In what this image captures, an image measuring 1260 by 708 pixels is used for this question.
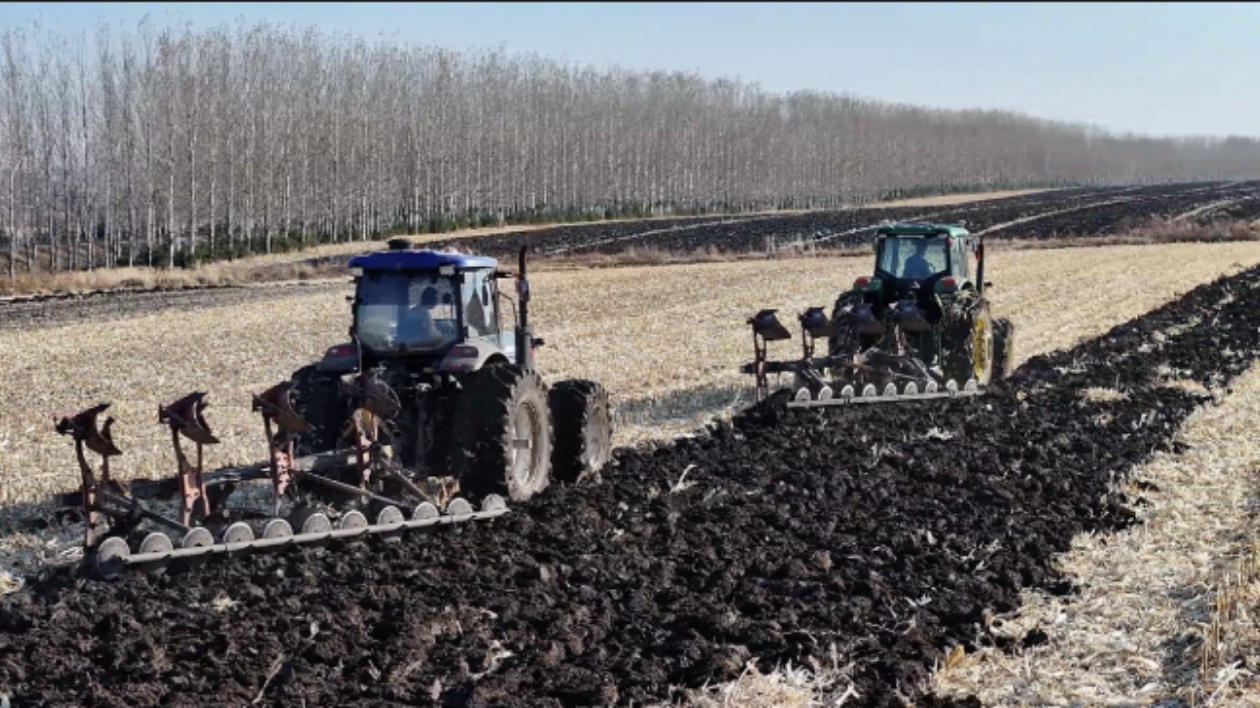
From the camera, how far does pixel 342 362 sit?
10086 millimetres

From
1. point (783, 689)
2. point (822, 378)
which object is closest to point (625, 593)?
point (783, 689)

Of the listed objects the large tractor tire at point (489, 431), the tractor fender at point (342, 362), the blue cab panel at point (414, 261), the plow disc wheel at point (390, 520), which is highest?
the blue cab panel at point (414, 261)

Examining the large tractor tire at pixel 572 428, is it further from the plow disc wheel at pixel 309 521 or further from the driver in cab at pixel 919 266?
the driver in cab at pixel 919 266

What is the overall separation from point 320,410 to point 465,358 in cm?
103

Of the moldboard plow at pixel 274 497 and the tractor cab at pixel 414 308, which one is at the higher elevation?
the tractor cab at pixel 414 308

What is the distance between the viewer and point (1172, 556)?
880 centimetres

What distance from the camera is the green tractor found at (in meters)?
15.0

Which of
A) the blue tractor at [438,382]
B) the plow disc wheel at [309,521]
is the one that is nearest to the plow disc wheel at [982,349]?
the blue tractor at [438,382]

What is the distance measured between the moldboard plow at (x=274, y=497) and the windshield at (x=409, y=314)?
1.99 feet

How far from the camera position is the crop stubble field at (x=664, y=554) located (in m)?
6.63

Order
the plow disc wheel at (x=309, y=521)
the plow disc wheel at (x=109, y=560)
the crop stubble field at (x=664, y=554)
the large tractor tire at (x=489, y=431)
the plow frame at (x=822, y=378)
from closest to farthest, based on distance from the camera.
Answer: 1. the crop stubble field at (x=664, y=554)
2. the plow disc wheel at (x=109, y=560)
3. the plow disc wheel at (x=309, y=521)
4. the large tractor tire at (x=489, y=431)
5. the plow frame at (x=822, y=378)

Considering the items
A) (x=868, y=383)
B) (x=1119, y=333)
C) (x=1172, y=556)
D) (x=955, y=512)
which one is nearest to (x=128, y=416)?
(x=868, y=383)

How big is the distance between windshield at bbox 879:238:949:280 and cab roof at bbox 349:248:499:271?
7.82 meters

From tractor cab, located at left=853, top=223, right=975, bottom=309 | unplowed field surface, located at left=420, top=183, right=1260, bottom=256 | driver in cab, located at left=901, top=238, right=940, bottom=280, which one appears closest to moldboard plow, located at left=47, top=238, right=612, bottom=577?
tractor cab, located at left=853, top=223, right=975, bottom=309
